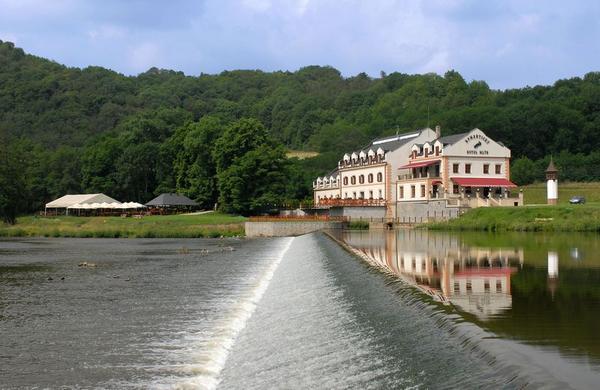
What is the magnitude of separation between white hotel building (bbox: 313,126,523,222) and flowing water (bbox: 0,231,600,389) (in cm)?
4435

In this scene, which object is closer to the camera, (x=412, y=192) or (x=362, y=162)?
(x=412, y=192)

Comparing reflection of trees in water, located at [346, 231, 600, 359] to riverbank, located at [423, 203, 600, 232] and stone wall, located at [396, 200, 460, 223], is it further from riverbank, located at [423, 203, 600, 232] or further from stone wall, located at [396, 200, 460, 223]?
stone wall, located at [396, 200, 460, 223]

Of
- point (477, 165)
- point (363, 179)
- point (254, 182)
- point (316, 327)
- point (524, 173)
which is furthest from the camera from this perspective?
point (524, 173)

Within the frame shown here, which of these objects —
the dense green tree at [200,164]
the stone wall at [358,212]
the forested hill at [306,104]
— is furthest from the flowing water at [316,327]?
the forested hill at [306,104]

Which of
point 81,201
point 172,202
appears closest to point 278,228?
point 172,202

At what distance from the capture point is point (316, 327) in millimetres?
13352

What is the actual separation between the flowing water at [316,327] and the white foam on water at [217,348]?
0.04 metres

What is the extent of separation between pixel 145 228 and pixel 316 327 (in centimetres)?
5117

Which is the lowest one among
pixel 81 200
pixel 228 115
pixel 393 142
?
pixel 81 200

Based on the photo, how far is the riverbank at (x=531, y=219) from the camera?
49.9 meters

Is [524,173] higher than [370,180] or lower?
higher

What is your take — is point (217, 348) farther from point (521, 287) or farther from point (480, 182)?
point (480, 182)

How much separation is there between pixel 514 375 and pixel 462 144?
2609 inches

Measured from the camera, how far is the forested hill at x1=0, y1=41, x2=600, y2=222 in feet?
315
